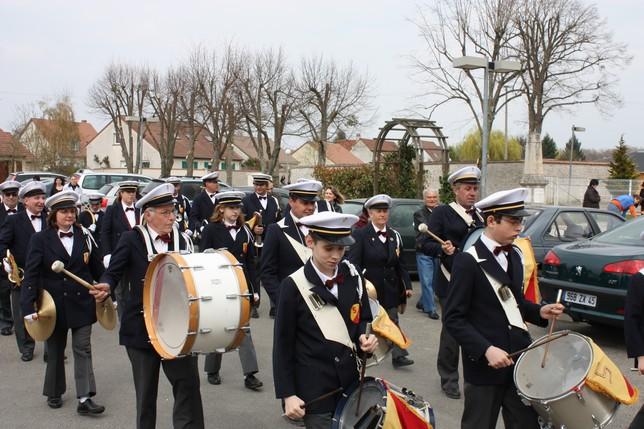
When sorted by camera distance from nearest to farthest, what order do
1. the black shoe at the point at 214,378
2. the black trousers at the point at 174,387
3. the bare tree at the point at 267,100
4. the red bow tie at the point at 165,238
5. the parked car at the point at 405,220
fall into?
the black trousers at the point at 174,387, the red bow tie at the point at 165,238, the black shoe at the point at 214,378, the parked car at the point at 405,220, the bare tree at the point at 267,100

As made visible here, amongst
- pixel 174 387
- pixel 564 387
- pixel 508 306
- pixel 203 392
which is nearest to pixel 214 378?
pixel 203 392

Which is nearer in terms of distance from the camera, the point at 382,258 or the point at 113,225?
the point at 382,258

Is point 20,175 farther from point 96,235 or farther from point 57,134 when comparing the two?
point 57,134

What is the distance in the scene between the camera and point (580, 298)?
853cm

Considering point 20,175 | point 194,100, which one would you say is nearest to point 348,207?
point 20,175

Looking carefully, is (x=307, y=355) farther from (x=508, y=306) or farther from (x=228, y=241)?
(x=228, y=241)

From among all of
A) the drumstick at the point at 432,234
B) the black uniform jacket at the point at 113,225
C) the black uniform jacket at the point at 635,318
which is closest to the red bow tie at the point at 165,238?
the drumstick at the point at 432,234

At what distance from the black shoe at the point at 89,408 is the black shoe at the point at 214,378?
1.26 m

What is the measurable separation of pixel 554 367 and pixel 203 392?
3940 millimetres

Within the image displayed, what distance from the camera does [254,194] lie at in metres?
12.1

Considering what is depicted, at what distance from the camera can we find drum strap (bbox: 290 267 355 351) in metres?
3.80

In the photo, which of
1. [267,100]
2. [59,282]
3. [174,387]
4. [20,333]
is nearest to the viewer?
[174,387]

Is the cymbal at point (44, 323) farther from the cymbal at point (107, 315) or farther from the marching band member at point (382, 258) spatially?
the marching band member at point (382, 258)

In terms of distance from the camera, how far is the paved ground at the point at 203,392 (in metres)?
6.07
